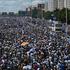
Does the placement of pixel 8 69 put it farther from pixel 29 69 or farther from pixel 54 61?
pixel 54 61

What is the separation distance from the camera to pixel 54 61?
22.7 m

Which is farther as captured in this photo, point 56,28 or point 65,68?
point 56,28

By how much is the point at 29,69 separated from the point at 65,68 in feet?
5.45

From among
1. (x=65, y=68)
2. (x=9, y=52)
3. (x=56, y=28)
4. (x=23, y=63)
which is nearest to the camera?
(x=65, y=68)

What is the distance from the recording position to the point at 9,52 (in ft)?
90.5

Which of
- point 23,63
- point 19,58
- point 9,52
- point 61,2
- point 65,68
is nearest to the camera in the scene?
point 65,68

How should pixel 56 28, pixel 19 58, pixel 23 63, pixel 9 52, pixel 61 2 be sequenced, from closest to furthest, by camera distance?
pixel 23 63 < pixel 19 58 < pixel 9 52 < pixel 56 28 < pixel 61 2

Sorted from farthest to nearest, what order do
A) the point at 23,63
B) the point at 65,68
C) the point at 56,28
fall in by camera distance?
the point at 56,28 → the point at 23,63 → the point at 65,68

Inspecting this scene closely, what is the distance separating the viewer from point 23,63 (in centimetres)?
2194

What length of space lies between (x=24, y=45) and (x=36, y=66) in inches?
438

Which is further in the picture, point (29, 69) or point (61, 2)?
point (61, 2)

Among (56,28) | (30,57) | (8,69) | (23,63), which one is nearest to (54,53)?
(30,57)

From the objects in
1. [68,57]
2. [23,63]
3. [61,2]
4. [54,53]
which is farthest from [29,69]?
[61,2]

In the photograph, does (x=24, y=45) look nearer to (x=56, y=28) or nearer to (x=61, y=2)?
(x=56, y=28)
